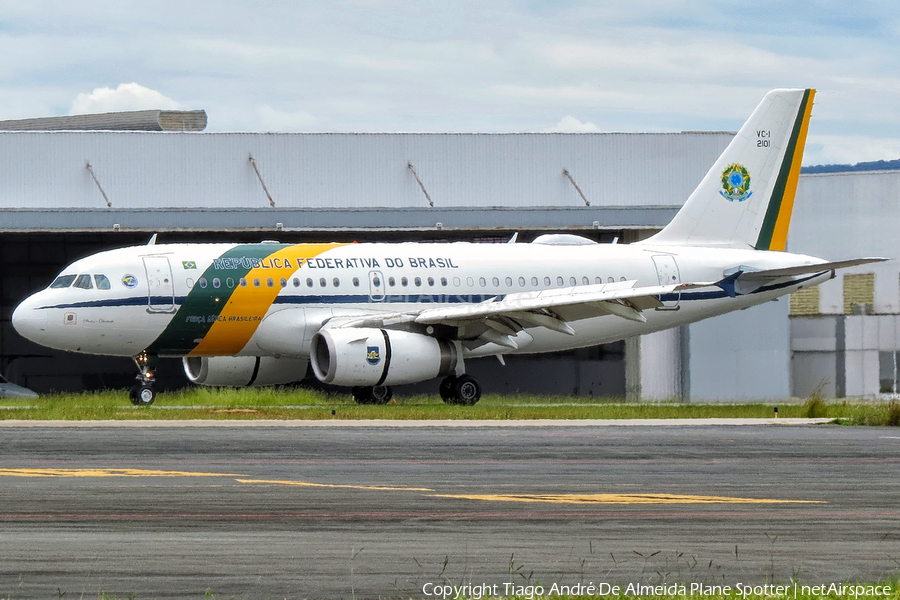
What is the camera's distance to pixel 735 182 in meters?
39.4

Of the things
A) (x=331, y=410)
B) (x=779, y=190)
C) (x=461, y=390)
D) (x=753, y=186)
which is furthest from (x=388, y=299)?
(x=779, y=190)

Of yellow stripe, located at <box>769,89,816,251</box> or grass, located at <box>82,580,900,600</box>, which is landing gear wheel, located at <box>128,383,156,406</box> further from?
grass, located at <box>82,580,900,600</box>

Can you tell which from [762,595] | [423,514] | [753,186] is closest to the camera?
[762,595]

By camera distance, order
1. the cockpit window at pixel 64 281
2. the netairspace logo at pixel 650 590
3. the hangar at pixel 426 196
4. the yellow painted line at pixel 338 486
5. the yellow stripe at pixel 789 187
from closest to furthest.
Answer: the netairspace logo at pixel 650 590, the yellow painted line at pixel 338 486, the cockpit window at pixel 64 281, the yellow stripe at pixel 789 187, the hangar at pixel 426 196

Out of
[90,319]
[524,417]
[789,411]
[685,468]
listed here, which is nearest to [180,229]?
[90,319]

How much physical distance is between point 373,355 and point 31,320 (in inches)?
313

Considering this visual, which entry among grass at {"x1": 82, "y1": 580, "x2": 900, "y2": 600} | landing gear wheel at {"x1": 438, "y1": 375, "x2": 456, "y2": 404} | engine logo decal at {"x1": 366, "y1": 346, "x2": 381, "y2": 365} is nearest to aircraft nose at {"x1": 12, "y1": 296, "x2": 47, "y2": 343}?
engine logo decal at {"x1": 366, "y1": 346, "x2": 381, "y2": 365}

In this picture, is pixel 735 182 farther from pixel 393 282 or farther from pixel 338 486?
pixel 338 486

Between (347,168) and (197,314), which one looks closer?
(197,314)

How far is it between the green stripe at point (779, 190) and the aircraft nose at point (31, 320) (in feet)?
64.5

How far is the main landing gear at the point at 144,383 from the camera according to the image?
33.3 metres

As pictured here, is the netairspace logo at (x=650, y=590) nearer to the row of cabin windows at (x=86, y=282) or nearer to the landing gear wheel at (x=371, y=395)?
the row of cabin windows at (x=86, y=282)

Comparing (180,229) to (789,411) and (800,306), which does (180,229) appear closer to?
(789,411)

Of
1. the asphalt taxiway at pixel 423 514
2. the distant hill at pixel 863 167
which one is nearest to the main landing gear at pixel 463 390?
the asphalt taxiway at pixel 423 514
